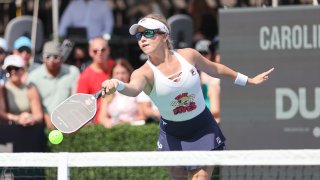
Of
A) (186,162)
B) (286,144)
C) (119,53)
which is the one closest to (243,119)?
(286,144)

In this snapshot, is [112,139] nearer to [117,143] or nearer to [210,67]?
[117,143]

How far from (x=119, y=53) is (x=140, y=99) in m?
3.52

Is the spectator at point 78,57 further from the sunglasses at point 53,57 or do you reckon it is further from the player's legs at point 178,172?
the player's legs at point 178,172

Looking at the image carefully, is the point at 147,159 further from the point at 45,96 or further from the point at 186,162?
the point at 45,96

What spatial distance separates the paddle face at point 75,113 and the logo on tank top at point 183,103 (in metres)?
0.99

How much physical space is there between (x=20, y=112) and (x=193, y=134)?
11.2 ft

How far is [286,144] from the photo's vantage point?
31.4ft

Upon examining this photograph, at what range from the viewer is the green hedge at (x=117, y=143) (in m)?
10.4

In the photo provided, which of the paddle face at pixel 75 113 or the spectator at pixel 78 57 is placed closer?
the paddle face at pixel 75 113

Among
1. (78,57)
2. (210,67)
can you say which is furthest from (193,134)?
(78,57)

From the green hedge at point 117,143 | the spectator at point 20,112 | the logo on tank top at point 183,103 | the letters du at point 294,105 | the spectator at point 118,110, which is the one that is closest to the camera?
the logo on tank top at point 183,103

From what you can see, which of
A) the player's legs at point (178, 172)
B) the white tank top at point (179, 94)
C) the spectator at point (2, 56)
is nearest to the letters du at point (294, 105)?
the white tank top at point (179, 94)

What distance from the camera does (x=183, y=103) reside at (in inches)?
312

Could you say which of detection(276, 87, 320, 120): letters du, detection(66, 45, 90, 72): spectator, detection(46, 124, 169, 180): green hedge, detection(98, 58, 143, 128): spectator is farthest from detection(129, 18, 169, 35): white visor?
detection(66, 45, 90, 72): spectator
